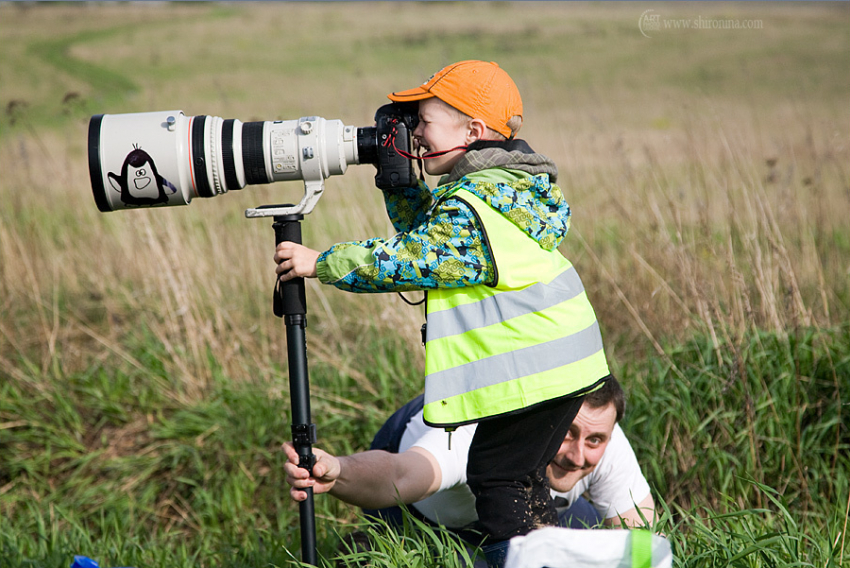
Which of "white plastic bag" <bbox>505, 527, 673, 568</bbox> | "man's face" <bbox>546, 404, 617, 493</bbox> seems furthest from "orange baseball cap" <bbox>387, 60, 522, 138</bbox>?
"white plastic bag" <bbox>505, 527, 673, 568</bbox>

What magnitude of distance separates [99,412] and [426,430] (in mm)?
1911

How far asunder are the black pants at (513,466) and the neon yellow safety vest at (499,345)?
0.11 metres

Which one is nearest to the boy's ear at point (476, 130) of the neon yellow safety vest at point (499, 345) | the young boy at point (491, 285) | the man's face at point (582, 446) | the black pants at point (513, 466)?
the young boy at point (491, 285)

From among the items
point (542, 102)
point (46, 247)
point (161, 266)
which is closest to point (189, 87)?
point (542, 102)

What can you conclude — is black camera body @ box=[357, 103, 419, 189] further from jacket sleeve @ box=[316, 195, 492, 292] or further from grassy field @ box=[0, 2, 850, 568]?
grassy field @ box=[0, 2, 850, 568]

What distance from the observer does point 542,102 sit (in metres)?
14.2

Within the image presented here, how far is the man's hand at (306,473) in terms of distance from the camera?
1.82 meters

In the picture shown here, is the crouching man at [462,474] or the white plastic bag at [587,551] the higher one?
the white plastic bag at [587,551]

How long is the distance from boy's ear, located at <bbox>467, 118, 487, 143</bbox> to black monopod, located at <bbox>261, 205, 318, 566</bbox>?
0.51m

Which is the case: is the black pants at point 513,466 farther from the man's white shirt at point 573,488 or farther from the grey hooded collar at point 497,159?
the grey hooded collar at point 497,159

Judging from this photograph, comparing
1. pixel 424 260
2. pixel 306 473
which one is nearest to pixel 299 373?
pixel 306 473

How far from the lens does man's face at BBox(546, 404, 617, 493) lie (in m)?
2.27

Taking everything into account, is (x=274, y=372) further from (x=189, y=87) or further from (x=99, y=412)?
(x=189, y=87)

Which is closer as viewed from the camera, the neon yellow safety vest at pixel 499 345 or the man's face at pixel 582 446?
the neon yellow safety vest at pixel 499 345
